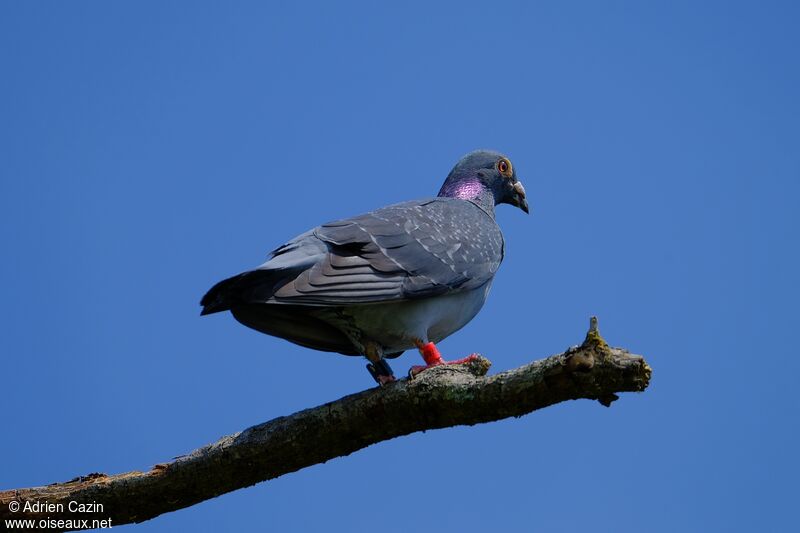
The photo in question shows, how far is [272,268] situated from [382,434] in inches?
59.3

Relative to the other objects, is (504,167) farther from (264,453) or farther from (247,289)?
(264,453)

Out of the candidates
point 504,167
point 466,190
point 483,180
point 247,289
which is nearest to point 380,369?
point 247,289

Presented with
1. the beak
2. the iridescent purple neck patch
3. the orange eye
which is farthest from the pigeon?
the beak

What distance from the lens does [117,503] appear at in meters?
6.77

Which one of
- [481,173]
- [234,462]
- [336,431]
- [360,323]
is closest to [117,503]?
[234,462]

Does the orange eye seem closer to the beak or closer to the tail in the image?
the beak

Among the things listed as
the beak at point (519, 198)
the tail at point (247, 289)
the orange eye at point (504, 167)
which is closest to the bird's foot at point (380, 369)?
the tail at point (247, 289)

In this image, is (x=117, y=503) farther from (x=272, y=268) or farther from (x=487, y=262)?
(x=487, y=262)

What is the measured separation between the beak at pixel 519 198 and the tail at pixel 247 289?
13.3 ft

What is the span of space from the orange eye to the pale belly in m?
2.45

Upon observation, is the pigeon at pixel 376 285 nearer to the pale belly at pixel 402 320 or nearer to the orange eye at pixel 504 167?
the pale belly at pixel 402 320

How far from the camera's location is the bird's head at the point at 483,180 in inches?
392

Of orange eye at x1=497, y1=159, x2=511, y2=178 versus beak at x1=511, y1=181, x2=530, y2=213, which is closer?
orange eye at x1=497, y1=159, x2=511, y2=178

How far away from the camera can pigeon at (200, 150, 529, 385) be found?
7.10m
